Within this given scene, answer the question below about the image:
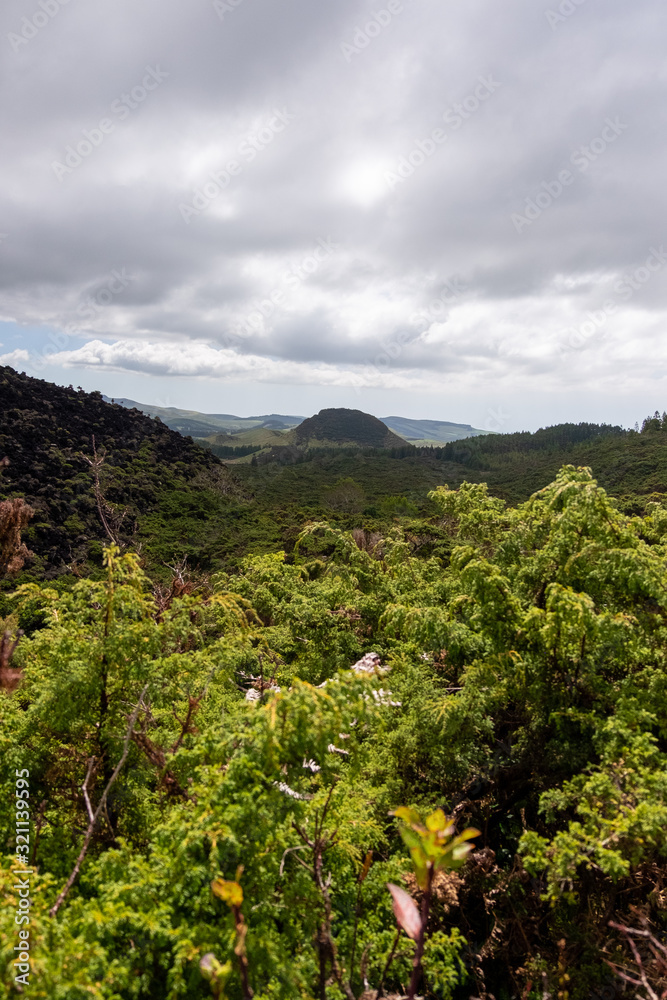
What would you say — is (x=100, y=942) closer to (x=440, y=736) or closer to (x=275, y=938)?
(x=275, y=938)

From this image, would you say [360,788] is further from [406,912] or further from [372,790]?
[406,912]

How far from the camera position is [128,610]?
15.6 feet

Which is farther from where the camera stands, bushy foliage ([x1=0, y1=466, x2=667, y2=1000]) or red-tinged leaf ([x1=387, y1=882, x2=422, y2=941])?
bushy foliage ([x1=0, y1=466, x2=667, y2=1000])

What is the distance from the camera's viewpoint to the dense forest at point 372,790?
3252mm

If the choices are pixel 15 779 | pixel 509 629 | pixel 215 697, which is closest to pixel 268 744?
pixel 15 779

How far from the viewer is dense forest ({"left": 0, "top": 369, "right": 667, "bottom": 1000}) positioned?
325cm

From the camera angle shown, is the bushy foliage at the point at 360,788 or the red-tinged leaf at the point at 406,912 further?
the bushy foliage at the point at 360,788

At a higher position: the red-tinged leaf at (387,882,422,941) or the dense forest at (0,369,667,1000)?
the red-tinged leaf at (387,882,422,941)

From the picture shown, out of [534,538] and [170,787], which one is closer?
[170,787]

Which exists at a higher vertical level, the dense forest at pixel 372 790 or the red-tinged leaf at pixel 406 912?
the red-tinged leaf at pixel 406 912

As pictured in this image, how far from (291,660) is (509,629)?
6.98 metres

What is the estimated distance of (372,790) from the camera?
648cm

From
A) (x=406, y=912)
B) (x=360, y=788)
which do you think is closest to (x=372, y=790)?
(x=360, y=788)

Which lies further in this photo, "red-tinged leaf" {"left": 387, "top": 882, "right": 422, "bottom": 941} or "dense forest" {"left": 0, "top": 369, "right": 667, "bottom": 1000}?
"dense forest" {"left": 0, "top": 369, "right": 667, "bottom": 1000}
